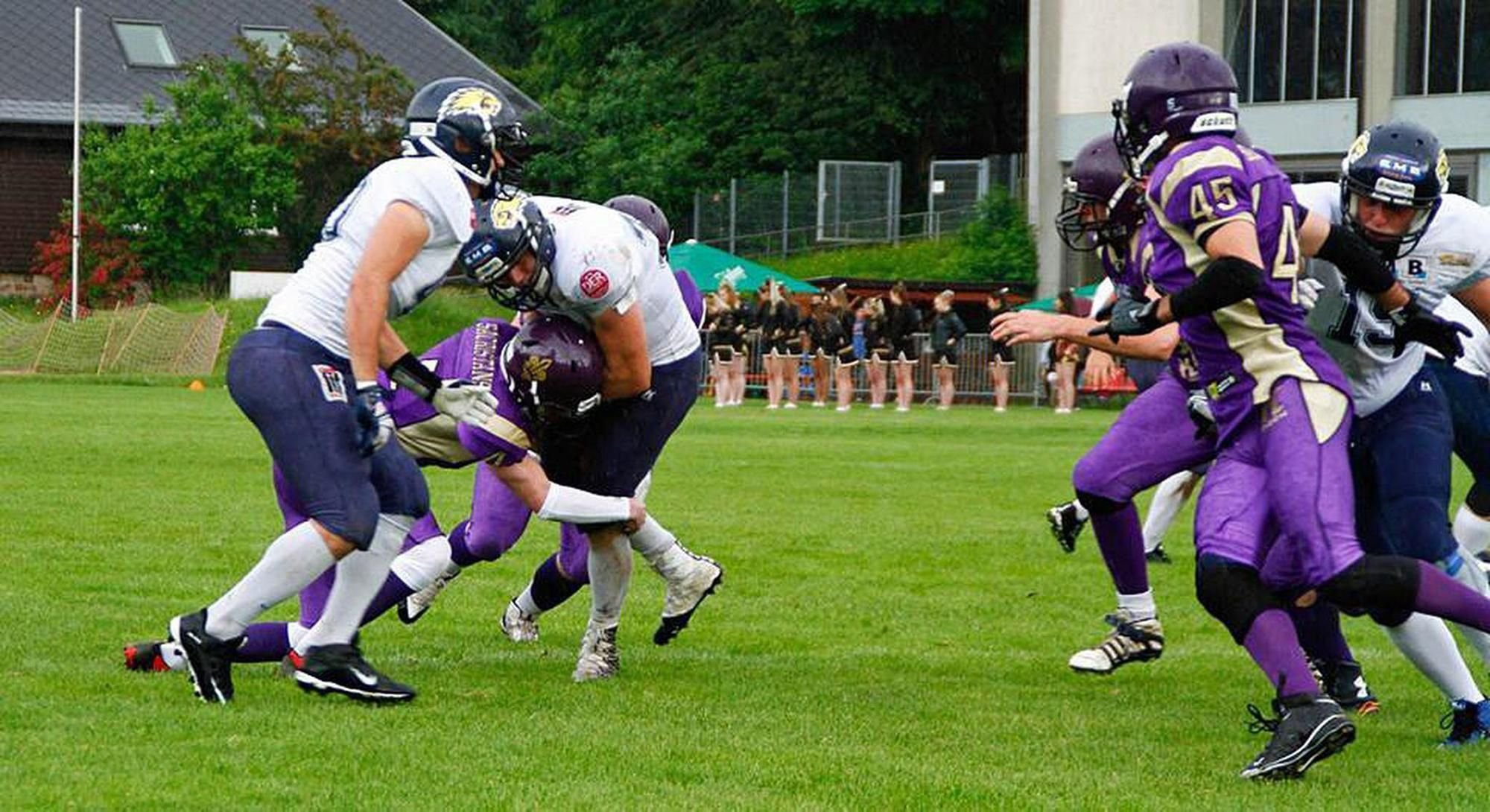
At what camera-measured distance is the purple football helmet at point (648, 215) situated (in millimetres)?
8500

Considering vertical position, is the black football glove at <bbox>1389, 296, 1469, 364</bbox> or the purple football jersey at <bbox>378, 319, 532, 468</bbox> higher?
the black football glove at <bbox>1389, 296, 1469, 364</bbox>

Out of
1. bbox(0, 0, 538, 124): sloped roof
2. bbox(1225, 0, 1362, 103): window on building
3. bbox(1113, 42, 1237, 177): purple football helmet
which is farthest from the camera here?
bbox(0, 0, 538, 124): sloped roof

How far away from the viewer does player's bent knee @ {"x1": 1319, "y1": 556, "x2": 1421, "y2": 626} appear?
585cm

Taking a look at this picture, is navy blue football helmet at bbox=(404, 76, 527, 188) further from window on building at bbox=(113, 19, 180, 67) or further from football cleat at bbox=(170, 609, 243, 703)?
window on building at bbox=(113, 19, 180, 67)

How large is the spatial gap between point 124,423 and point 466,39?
3901 cm

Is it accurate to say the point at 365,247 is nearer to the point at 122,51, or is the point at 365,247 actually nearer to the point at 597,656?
the point at 597,656

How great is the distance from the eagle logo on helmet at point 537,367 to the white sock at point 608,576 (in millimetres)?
719

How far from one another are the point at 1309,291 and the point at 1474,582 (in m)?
1.12

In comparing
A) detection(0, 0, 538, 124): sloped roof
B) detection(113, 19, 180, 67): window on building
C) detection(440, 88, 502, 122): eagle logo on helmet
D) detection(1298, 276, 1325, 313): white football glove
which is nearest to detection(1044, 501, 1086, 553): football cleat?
detection(1298, 276, 1325, 313): white football glove

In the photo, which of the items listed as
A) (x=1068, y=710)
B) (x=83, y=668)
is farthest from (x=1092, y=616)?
(x=83, y=668)

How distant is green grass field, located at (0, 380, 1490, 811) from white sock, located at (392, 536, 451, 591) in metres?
0.32

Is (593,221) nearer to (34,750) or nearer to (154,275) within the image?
Answer: (34,750)

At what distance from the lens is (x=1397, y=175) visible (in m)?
6.46

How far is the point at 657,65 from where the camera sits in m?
48.7
